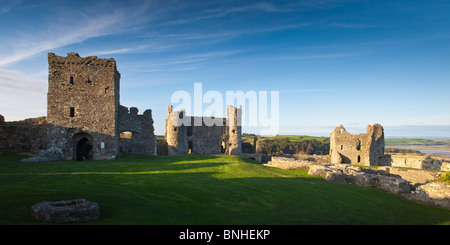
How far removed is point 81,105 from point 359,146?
41.3 m

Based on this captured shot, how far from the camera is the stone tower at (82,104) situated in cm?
2539

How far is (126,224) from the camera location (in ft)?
23.0

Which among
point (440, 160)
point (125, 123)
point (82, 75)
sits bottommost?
point (440, 160)

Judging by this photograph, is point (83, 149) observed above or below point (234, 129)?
below

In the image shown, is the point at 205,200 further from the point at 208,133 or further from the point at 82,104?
the point at 208,133

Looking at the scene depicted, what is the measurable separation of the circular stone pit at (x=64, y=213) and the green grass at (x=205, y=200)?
241mm

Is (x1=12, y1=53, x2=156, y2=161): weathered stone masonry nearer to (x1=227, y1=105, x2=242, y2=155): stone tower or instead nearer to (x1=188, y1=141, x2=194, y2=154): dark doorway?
(x1=188, y1=141, x2=194, y2=154): dark doorway

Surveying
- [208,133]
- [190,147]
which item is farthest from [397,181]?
[190,147]

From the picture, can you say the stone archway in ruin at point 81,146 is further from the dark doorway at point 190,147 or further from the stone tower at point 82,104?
the dark doorway at point 190,147

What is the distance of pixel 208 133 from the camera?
41.3 m

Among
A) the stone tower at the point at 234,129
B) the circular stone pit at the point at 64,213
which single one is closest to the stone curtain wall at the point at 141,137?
the stone tower at the point at 234,129
